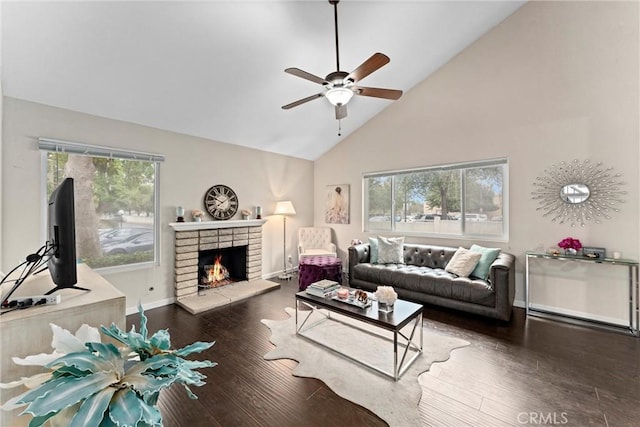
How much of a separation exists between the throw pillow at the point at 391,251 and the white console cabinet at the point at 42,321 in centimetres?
370

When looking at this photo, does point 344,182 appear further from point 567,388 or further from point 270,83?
point 567,388

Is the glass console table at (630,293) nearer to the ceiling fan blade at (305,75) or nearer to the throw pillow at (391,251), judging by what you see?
the throw pillow at (391,251)

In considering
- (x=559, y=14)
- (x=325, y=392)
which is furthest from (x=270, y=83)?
(x=559, y=14)

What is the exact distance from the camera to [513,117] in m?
3.71

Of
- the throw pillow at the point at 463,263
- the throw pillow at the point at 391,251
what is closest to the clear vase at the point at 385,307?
the throw pillow at the point at 463,263

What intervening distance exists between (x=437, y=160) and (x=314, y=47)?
258 centimetres

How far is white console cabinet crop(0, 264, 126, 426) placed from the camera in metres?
0.99

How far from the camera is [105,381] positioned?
22.1 inches

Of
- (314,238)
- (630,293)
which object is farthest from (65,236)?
(630,293)

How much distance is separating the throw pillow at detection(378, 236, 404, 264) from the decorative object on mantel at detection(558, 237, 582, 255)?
2007 mm

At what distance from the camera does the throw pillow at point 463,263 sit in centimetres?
356

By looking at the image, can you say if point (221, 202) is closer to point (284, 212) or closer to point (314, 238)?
point (284, 212)

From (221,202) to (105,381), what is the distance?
4.03 meters

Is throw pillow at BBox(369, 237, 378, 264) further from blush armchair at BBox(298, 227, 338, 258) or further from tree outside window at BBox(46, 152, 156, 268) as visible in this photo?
tree outside window at BBox(46, 152, 156, 268)
